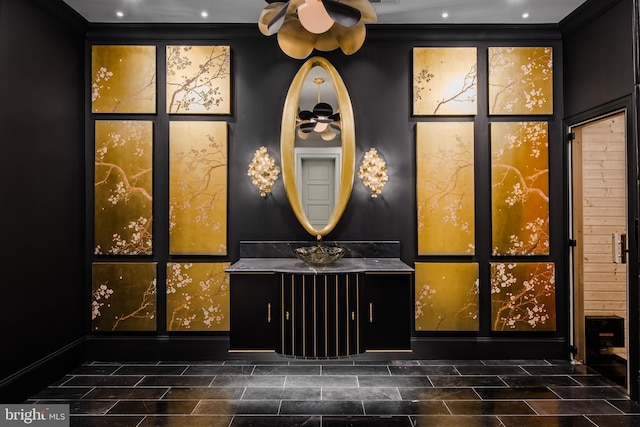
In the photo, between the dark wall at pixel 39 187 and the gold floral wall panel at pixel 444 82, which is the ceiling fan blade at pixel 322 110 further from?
the dark wall at pixel 39 187

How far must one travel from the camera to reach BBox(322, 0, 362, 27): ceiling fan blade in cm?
222

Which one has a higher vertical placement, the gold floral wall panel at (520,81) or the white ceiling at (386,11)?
the white ceiling at (386,11)

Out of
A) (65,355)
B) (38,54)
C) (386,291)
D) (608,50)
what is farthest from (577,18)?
(65,355)

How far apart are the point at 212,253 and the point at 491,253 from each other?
2.63 metres

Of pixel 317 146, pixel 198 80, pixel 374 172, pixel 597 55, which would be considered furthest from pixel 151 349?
pixel 597 55

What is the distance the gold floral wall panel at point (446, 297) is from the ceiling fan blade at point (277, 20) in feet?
8.02

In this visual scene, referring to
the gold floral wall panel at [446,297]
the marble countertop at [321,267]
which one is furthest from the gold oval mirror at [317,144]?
the gold floral wall panel at [446,297]

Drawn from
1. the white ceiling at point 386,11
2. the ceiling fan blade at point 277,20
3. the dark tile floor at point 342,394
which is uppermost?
the white ceiling at point 386,11

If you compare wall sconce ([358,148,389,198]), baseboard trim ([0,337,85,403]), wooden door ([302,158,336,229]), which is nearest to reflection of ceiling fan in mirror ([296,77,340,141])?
wooden door ([302,158,336,229])

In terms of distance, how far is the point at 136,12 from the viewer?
3646mm

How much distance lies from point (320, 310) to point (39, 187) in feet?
7.98

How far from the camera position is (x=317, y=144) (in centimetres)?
385

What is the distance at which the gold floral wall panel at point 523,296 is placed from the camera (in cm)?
383

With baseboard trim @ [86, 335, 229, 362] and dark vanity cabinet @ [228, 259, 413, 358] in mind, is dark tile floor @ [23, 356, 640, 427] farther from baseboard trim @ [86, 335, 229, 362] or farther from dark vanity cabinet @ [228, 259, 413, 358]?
dark vanity cabinet @ [228, 259, 413, 358]
